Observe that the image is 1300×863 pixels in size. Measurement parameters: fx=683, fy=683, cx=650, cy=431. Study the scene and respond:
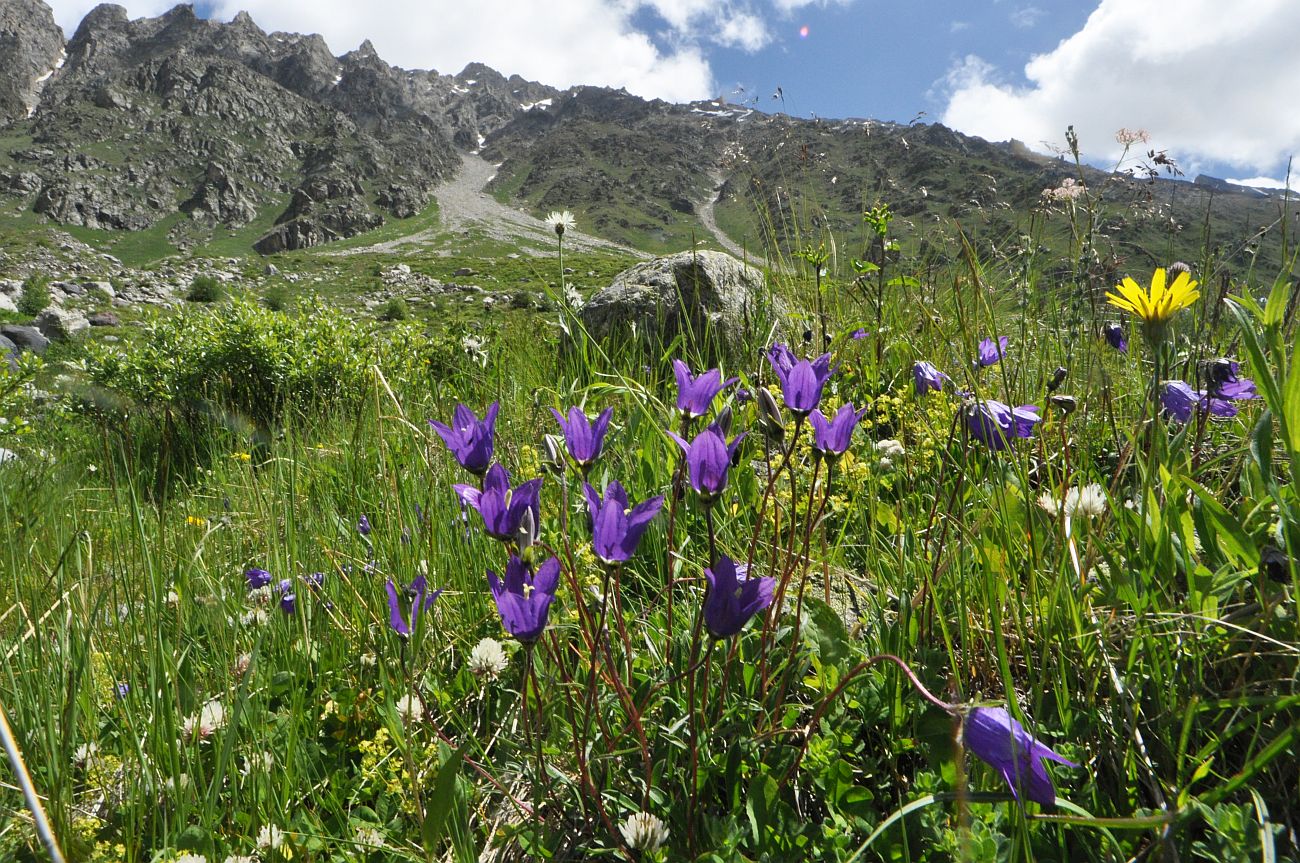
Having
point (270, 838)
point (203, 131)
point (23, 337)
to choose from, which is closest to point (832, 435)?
point (270, 838)

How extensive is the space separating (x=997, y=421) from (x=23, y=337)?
1438 inches

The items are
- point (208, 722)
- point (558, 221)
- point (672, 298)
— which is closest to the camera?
point (208, 722)

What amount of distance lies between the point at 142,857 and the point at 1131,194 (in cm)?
405

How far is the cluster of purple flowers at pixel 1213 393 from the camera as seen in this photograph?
1604 millimetres

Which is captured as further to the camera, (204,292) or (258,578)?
(204,292)

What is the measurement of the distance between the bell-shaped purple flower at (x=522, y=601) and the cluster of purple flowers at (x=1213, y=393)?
5.18ft

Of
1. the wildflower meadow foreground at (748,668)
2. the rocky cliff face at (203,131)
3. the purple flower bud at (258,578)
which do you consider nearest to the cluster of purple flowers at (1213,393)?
the wildflower meadow foreground at (748,668)

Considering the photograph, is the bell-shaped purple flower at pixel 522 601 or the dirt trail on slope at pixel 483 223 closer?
the bell-shaped purple flower at pixel 522 601

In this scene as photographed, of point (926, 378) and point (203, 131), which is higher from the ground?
point (203, 131)

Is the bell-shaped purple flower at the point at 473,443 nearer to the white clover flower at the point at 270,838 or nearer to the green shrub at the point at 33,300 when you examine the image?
the white clover flower at the point at 270,838

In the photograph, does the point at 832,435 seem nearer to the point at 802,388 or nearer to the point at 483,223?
the point at 802,388

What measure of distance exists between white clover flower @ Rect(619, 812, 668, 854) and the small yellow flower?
128cm

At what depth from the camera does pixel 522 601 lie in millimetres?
973

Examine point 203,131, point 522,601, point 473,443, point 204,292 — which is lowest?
point 204,292
